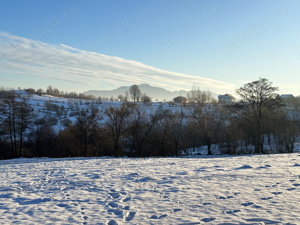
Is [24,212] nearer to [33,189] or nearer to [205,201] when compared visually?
[33,189]

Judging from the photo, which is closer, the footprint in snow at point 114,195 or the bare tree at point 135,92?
the footprint in snow at point 114,195

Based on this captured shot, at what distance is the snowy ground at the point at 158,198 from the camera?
207 inches

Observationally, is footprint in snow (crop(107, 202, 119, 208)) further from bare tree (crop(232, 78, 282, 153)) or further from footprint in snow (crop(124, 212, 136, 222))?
bare tree (crop(232, 78, 282, 153))

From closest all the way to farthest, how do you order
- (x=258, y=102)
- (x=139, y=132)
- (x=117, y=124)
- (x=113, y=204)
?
(x=113, y=204), (x=258, y=102), (x=117, y=124), (x=139, y=132)

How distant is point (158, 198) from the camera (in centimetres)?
666

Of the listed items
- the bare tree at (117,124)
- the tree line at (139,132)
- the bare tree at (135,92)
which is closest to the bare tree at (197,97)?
the tree line at (139,132)

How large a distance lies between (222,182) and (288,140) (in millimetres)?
34530

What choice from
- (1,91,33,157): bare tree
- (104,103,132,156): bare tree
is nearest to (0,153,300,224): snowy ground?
(104,103,132,156): bare tree

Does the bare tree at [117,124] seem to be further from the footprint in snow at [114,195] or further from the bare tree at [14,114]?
the footprint in snow at [114,195]

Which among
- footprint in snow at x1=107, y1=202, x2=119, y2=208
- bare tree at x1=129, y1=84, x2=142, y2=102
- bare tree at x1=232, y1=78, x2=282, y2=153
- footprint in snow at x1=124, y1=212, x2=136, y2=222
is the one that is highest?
bare tree at x1=129, y1=84, x2=142, y2=102

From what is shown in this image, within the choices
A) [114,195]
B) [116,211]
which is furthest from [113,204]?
[114,195]

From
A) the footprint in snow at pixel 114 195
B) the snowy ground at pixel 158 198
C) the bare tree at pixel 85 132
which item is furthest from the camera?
the bare tree at pixel 85 132

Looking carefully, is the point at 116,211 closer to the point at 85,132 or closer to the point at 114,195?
the point at 114,195

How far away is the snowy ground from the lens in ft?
17.2
